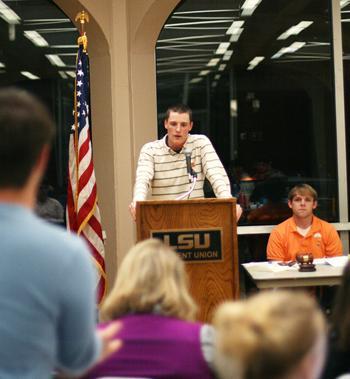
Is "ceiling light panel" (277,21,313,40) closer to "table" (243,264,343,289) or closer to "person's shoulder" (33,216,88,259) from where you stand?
"table" (243,264,343,289)

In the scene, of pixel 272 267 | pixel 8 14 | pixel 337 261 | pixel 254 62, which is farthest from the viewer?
pixel 254 62

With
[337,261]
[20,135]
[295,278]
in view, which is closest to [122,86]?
[337,261]

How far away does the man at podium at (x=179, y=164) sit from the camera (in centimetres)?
444

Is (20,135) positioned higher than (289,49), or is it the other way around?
(289,49)

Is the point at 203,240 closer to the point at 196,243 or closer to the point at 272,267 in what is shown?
the point at 196,243

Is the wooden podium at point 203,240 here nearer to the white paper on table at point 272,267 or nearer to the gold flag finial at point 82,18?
the white paper on table at point 272,267

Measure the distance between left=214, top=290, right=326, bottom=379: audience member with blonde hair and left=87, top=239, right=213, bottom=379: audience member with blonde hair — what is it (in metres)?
0.49

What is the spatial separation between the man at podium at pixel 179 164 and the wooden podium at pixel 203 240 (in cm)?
38

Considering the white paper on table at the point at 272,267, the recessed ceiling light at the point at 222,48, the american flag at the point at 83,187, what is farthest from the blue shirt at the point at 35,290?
the recessed ceiling light at the point at 222,48

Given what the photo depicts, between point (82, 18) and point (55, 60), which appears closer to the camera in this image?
point (82, 18)

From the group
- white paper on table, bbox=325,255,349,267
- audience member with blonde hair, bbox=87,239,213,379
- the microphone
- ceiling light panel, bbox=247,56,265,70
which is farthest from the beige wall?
audience member with blonde hair, bbox=87,239,213,379

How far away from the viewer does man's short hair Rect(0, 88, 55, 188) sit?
1375 mm

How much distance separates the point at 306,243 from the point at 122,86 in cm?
200

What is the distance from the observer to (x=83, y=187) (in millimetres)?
5484
